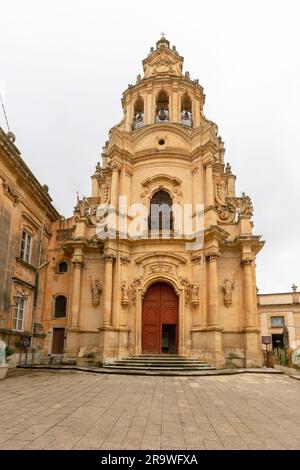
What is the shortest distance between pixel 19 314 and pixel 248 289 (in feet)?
40.3

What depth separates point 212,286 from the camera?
17422 millimetres

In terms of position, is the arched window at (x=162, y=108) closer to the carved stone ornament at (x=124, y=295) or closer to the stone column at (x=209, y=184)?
the stone column at (x=209, y=184)

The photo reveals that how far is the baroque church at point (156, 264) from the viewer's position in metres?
17.5

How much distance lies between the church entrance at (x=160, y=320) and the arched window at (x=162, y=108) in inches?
508

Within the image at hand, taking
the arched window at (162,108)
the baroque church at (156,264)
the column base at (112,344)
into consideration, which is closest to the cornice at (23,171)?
the baroque church at (156,264)

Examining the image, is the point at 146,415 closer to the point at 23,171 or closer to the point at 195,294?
the point at 195,294

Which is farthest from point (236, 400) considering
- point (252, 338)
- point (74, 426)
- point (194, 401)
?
point (252, 338)

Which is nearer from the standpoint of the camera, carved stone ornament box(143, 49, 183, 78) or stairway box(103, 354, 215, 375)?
stairway box(103, 354, 215, 375)

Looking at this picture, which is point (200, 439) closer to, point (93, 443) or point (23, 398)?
point (93, 443)

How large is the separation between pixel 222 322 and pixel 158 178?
923cm

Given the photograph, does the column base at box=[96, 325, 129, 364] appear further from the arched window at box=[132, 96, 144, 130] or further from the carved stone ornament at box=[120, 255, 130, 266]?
the arched window at box=[132, 96, 144, 130]

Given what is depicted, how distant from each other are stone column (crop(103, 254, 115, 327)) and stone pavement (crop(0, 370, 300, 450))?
19.4ft

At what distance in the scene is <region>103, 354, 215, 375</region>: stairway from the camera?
14.3 m

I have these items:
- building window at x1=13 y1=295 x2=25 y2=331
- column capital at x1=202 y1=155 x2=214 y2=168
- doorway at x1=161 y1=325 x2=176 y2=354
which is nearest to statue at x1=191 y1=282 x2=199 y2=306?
doorway at x1=161 y1=325 x2=176 y2=354
